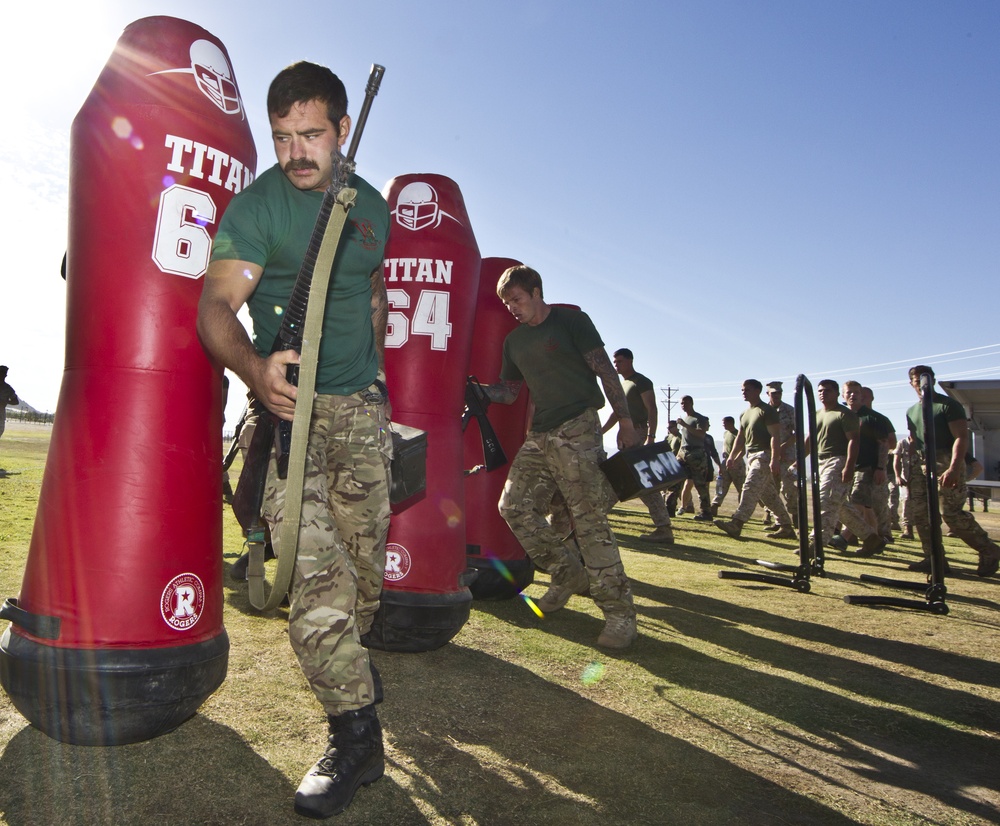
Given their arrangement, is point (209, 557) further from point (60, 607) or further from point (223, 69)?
point (223, 69)

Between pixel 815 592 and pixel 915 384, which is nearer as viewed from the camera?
pixel 815 592

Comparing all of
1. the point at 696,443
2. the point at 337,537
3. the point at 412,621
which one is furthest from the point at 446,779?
the point at 696,443

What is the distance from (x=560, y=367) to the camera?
14.6 ft

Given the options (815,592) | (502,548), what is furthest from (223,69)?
(815,592)

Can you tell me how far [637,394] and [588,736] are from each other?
6.86 m

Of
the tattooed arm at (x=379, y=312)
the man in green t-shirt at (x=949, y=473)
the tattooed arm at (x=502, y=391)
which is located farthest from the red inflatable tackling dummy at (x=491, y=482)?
the man in green t-shirt at (x=949, y=473)

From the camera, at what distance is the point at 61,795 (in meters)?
2.01

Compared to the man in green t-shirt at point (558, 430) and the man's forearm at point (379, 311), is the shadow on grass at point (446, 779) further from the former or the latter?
the man in green t-shirt at point (558, 430)

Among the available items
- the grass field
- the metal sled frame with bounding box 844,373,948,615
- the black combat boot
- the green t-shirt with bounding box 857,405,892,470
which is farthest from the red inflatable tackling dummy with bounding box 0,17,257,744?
the green t-shirt with bounding box 857,405,892,470

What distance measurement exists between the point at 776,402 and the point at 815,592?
4.57m

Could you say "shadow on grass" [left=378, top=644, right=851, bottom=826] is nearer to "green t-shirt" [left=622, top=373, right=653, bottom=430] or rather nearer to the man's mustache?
the man's mustache

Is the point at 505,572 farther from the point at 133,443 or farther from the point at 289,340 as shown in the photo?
the point at 289,340

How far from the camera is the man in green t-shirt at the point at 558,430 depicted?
169 inches

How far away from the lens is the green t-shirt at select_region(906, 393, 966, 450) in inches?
284
